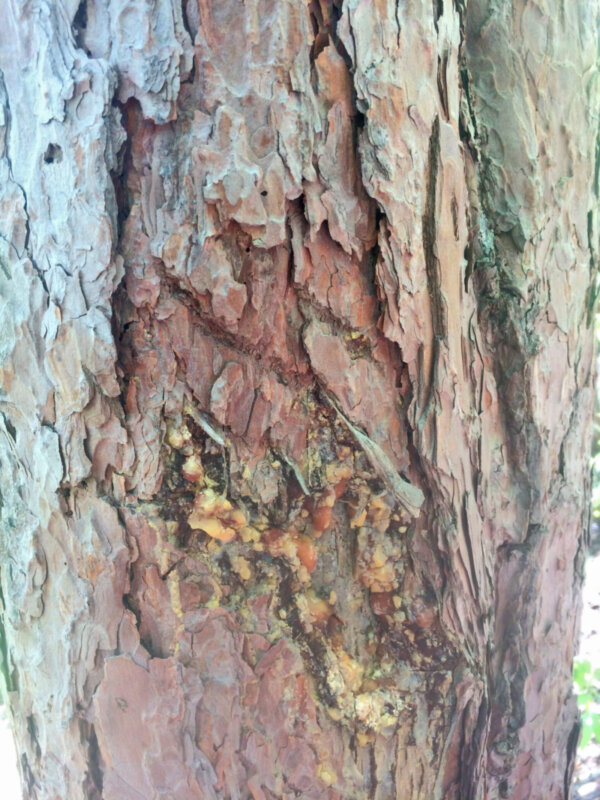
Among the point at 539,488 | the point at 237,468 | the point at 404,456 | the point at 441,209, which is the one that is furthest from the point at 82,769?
the point at 441,209

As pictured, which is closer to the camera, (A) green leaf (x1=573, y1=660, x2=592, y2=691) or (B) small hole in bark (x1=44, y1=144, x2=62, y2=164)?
(B) small hole in bark (x1=44, y1=144, x2=62, y2=164)

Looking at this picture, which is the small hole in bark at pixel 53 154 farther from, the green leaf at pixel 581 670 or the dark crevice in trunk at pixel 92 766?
the green leaf at pixel 581 670

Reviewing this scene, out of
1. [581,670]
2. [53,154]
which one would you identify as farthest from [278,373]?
[581,670]

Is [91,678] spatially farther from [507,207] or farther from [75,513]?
[507,207]

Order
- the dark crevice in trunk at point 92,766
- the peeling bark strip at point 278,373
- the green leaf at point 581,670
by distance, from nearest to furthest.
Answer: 1. the peeling bark strip at point 278,373
2. the dark crevice in trunk at point 92,766
3. the green leaf at point 581,670

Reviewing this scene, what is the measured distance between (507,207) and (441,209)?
18 cm

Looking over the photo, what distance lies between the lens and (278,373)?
935 mm

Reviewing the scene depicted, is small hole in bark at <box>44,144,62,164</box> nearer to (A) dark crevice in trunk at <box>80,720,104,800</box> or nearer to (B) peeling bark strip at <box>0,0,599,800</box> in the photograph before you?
(B) peeling bark strip at <box>0,0,599,800</box>

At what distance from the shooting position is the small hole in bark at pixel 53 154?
854mm

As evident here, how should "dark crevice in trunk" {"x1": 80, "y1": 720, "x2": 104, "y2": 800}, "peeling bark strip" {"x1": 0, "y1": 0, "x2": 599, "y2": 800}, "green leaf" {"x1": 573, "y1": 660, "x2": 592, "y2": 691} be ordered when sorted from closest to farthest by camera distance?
"peeling bark strip" {"x1": 0, "y1": 0, "x2": 599, "y2": 800}
"dark crevice in trunk" {"x1": 80, "y1": 720, "x2": 104, "y2": 800}
"green leaf" {"x1": 573, "y1": 660, "x2": 592, "y2": 691}

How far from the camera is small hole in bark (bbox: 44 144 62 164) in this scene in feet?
2.80

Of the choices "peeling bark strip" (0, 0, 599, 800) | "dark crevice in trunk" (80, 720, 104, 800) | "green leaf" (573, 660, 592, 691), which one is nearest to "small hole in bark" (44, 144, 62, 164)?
"peeling bark strip" (0, 0, 599, 800)

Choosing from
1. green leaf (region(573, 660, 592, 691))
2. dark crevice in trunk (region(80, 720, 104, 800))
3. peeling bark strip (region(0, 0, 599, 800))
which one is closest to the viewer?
peeling bark strip (region(0, 0, 599, 800))

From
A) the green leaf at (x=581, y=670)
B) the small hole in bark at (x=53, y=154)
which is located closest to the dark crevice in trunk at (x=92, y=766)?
the small hole in bark at (x=53, y=154)
